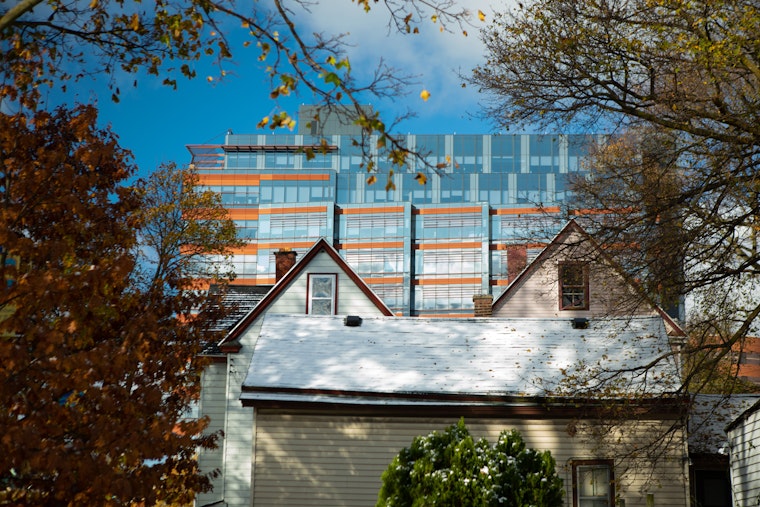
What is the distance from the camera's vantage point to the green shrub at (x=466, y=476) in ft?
62.7

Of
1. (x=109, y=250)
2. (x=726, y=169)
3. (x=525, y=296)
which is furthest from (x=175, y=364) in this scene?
(x=525, y=296)

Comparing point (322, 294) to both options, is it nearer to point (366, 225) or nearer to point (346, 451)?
point (346, 451)

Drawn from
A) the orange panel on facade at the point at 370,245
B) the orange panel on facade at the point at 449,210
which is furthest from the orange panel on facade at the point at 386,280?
the orange panel on facade at the point at 449,210

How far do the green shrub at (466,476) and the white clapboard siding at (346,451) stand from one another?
3.55 metres

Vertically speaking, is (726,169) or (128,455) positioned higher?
(726,169)

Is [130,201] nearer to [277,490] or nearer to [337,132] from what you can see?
[277,490]

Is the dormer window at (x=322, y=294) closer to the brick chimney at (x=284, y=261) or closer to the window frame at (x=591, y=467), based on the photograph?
the brick chimney at (x=284, y=261)

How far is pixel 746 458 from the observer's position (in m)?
22.1

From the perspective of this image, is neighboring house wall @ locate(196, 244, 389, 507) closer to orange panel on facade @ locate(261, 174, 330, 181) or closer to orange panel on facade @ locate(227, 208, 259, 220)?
orange panel on facade @ locate(227, 208, 259, 220)

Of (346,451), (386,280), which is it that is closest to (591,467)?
(346,451)

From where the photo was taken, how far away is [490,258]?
119m

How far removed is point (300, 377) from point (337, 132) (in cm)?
11928

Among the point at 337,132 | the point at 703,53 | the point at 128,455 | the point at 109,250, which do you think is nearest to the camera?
the point at 128,455

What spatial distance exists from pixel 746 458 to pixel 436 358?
7.96 metres
